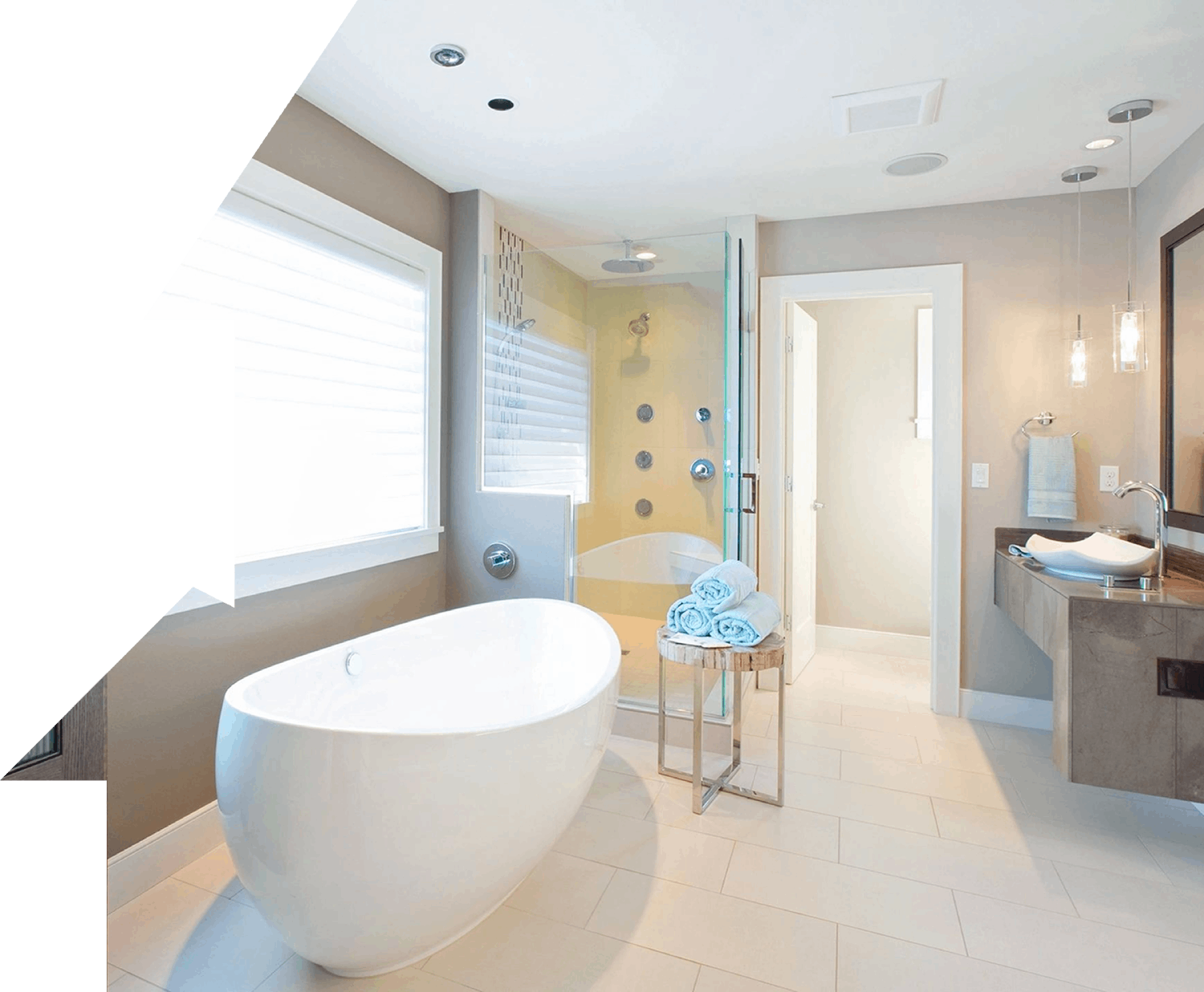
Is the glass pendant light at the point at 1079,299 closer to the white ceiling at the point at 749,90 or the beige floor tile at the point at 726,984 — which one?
the white ceiling at the point at 749,90

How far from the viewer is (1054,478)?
2.95m

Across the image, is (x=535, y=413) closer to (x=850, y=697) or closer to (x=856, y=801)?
(x=856, y=801)

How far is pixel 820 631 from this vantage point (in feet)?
14.0

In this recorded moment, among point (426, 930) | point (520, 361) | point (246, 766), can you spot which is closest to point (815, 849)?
point (426, 930)

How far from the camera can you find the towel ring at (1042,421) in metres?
3.02

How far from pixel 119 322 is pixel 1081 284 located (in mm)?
3612

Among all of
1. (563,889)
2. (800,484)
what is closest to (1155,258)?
(800,484)

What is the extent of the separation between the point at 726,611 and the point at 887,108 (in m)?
1.75

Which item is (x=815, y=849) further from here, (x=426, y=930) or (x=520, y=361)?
(x=520, y=361)

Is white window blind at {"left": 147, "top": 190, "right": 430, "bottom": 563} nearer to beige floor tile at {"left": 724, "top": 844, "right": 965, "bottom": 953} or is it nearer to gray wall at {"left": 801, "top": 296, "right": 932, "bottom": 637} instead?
beige floor tile at {"left": 724, "top": 844, "right": 965, "bottom": 953}

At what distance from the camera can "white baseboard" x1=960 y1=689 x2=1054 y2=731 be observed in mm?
3068

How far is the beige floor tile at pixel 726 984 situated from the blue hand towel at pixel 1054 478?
2364 mm

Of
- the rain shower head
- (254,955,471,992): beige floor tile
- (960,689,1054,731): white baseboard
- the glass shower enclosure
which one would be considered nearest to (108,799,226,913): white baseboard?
(254,955,471,992): beige floor tile

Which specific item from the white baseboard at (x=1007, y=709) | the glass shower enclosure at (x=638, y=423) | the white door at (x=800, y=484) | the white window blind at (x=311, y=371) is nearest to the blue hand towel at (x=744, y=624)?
the glass shower enclosure at (x=638, y=423)
